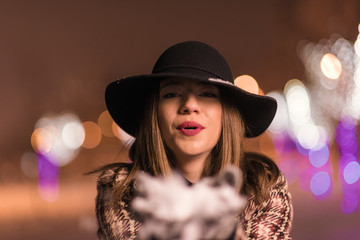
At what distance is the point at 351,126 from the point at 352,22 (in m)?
4.02

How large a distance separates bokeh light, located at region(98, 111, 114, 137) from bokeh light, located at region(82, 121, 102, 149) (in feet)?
1.38

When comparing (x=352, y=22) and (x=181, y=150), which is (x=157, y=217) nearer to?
(x=181, y=150)

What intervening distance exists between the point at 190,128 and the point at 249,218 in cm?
51

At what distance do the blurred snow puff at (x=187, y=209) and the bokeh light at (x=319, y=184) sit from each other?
26.8 ft

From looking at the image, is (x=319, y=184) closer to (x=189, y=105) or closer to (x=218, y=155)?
(x=218, y=155)

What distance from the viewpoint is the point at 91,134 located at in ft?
89.7

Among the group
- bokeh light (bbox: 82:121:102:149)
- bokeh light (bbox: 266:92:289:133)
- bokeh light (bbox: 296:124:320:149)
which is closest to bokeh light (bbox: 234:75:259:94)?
bokeh light (bbox: 266:92:289:133)

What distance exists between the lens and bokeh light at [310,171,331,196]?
9.44 m

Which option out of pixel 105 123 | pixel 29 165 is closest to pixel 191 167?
pixel 29 165

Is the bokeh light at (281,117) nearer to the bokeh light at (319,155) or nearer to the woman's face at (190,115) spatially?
the bokeh light at (319,155)

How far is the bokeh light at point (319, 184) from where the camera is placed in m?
9.44

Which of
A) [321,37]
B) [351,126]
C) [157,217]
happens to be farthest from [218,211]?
[351,126]

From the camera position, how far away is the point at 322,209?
721 centimetres

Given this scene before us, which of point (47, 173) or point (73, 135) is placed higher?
point (73, 135)
